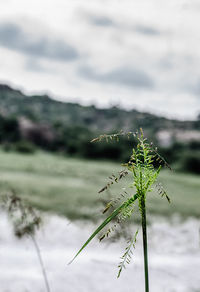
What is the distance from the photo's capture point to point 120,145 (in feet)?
26.8

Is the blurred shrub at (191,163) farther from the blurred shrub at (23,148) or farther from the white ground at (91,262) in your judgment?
the white ground at (91,262)

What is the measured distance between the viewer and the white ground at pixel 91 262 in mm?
2066

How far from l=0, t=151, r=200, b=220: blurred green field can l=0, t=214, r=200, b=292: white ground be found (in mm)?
393

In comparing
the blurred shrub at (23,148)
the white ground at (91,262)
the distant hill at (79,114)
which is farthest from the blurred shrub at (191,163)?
the distant hill at (79,114)

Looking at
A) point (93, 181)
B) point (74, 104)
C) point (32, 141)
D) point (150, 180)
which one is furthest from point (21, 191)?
point (74, 104)

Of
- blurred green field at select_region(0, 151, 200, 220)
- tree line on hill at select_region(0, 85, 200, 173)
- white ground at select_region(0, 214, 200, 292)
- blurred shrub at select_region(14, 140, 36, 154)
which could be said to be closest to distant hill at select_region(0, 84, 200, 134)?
tree line on hill at select_region(0, 85, 200, 173)

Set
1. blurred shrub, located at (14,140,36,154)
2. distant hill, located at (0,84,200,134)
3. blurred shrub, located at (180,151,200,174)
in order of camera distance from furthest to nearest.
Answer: distant hill, located at (0,84,200,134)
blurred shrub, located at (14,140,36,154)
blurred shrub, located at (180,151,200,174)

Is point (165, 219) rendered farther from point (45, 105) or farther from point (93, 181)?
point (45, 105)

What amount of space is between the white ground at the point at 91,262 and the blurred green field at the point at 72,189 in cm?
39

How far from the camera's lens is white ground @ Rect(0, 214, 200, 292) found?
2.07 meters

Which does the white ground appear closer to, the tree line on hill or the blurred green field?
the blurred green field

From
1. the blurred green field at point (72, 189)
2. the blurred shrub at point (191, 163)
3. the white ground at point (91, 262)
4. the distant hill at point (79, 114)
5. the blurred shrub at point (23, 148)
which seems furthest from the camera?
the distant hill at point (79, 114)

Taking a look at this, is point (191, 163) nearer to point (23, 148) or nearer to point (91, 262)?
point (23, 148)

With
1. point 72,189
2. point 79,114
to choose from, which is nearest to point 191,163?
point 72,189
